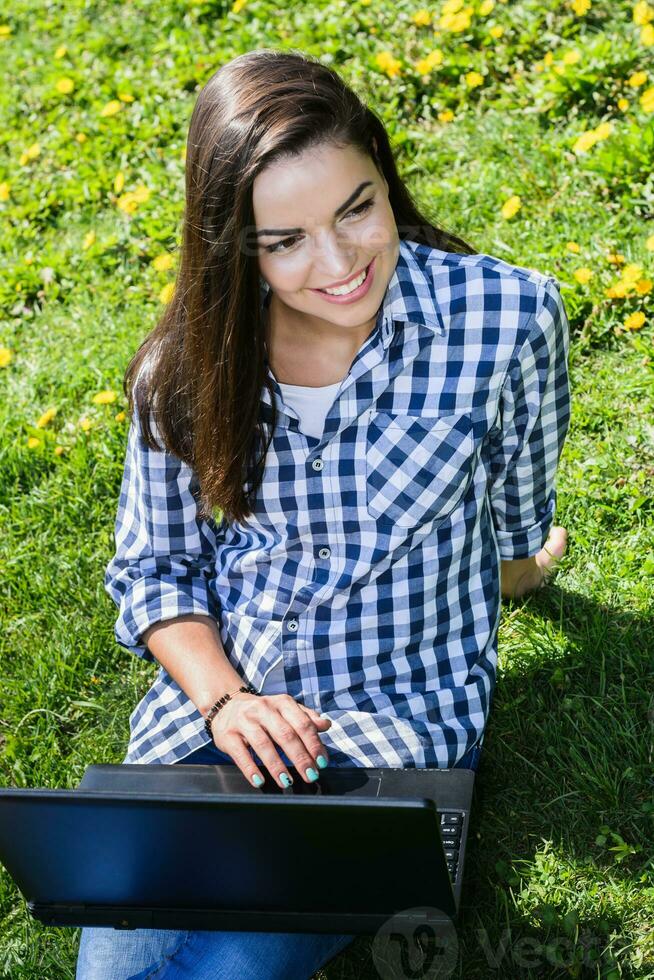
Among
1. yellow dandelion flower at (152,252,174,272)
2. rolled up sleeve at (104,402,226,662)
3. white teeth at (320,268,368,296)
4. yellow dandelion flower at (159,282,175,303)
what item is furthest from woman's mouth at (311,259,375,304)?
yellow dandelion flower at (152,252,174,272)

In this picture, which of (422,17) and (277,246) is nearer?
(277,246)

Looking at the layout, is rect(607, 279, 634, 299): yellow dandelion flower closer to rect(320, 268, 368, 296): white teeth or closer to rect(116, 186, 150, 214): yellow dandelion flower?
rect(320, 268, 368, 296): white teeth

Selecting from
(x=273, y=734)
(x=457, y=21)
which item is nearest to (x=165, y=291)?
(x=457, y=21)

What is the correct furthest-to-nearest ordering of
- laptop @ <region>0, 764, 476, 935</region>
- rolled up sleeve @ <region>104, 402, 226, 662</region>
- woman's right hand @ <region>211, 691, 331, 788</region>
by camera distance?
rolled up sleeve @ <region>104, 402, 226, 662</region>, woman's right hand @ <region>211, 691, 331, 788</region>, laptop @ <region>0, 764, 476, 935</region>

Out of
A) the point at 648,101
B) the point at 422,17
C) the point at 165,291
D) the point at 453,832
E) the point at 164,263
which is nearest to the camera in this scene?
the point at 453,832

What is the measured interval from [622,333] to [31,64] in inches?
127

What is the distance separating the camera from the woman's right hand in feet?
6.09

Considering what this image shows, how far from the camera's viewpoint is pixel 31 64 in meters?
4.98

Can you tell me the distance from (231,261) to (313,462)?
38 centimetres

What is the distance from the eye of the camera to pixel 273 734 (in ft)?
6.15

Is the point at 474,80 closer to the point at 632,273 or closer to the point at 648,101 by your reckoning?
the point at 648,101

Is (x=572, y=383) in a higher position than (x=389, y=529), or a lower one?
lower

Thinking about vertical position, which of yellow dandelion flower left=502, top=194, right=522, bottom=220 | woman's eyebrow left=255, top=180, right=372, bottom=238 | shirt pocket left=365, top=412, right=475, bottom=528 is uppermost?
woman's eyebrow left=255, top=180, right=372, bottom=238

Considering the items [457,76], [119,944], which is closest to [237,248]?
[119,944]
